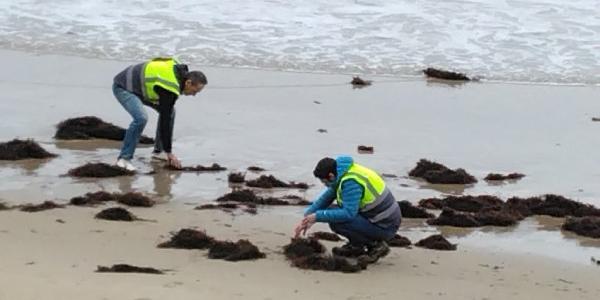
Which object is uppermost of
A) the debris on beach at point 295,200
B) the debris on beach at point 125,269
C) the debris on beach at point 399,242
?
the debris on beach at point 295,200

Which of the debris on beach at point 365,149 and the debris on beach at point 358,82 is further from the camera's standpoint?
the debris on beach at point 358,82

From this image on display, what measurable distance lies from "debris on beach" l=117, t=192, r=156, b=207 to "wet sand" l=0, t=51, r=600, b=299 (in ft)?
0.35

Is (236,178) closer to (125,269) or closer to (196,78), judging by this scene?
(196,78)

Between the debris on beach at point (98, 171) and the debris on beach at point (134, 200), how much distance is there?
2.65 feet

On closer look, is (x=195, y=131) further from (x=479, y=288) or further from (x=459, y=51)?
(x=459, y=51)

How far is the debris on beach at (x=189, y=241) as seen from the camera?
6434mm

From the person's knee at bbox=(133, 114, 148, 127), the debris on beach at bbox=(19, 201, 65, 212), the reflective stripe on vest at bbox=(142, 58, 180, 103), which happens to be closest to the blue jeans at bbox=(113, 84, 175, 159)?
the person's knee at bbox=(133, 114, 148, 127)

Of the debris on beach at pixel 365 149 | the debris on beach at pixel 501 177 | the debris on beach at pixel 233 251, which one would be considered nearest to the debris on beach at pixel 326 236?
the debris on beach at pixel 233 251

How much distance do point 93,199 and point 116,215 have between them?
63 centimetres

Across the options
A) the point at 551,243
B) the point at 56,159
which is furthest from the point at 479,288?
the point at 56,159

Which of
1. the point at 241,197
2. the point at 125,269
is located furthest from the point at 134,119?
the point at 125,269

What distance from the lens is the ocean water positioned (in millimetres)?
14961

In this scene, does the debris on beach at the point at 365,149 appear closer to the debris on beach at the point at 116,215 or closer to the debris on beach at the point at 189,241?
the debris on beach at the point at 116,215

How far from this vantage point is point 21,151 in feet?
29.3
